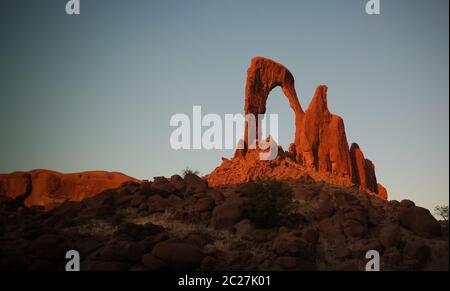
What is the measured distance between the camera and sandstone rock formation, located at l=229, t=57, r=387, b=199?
42.2m

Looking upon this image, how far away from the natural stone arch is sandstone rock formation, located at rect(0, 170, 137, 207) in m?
13.0

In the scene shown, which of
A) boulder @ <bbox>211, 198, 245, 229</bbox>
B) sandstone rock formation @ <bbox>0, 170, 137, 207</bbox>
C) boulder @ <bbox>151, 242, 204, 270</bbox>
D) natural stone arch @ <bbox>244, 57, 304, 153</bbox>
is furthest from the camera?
natural stone arch @ <bbox>244, 57, 304, 153</bbox>

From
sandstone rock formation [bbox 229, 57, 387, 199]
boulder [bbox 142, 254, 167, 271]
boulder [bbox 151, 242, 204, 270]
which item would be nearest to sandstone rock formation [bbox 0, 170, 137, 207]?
sandstone rock formation [bbox 229, 57, 387, 199]

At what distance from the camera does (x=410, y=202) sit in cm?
2906

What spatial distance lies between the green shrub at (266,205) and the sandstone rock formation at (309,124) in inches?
633

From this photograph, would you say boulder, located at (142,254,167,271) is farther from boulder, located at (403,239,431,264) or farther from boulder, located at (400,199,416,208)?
boulder, located at (400,199,416,208)

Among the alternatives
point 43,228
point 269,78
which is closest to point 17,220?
point 43,228

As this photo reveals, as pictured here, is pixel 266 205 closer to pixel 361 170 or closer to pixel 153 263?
pixel 153 263

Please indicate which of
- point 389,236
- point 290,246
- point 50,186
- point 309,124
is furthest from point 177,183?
point 309,124

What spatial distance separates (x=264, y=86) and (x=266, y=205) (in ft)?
69.9

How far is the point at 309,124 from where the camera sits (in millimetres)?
43188

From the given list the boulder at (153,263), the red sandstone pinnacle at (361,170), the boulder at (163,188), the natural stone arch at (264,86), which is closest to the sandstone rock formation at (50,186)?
the boulder at (163,188)
